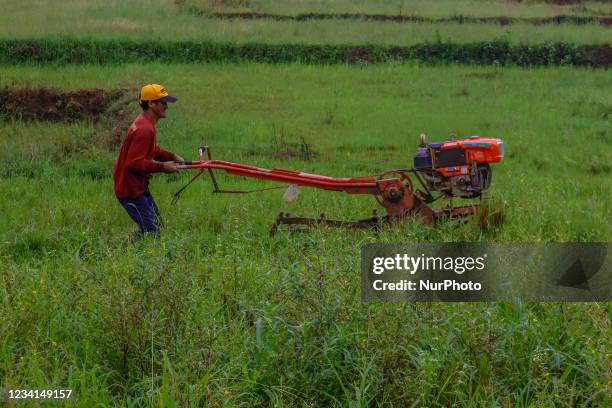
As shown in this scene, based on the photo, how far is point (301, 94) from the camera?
1462 centimetres

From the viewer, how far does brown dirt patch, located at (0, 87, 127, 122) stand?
13867 millimetres

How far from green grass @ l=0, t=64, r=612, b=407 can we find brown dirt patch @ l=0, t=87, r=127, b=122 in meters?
2.11

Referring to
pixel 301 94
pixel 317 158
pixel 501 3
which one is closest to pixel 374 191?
pixel 317 158

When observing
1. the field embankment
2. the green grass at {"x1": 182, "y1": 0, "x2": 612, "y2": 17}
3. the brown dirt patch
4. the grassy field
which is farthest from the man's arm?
the green grass at {"x1": 182, "y1": 0, "x2": 612, "y2": 17}

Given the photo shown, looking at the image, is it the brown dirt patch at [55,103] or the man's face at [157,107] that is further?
the brown dirt patch at [55,103]

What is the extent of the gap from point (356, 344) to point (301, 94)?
1043 cm

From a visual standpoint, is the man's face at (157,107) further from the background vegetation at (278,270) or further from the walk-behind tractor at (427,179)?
the background vegetation at (278,270)

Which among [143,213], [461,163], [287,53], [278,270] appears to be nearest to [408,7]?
[287,53]

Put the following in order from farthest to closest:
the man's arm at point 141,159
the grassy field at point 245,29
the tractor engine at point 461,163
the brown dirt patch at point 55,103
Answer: the grassy field at point 245,29 → the brown dirt patch at point 55,103 → the tractor engine at point 461,163 → the man's arm at point 141,159

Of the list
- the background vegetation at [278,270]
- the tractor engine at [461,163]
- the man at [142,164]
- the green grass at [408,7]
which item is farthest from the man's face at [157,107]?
the green grass at [408,7]

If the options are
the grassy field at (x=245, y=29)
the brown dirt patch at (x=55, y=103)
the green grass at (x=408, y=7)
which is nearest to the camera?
the brown dirt patch at (x=55, y=103)

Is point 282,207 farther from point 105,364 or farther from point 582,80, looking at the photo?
point 582,80

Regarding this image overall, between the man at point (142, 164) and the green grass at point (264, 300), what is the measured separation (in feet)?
0.88

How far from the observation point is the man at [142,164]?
6738mm
